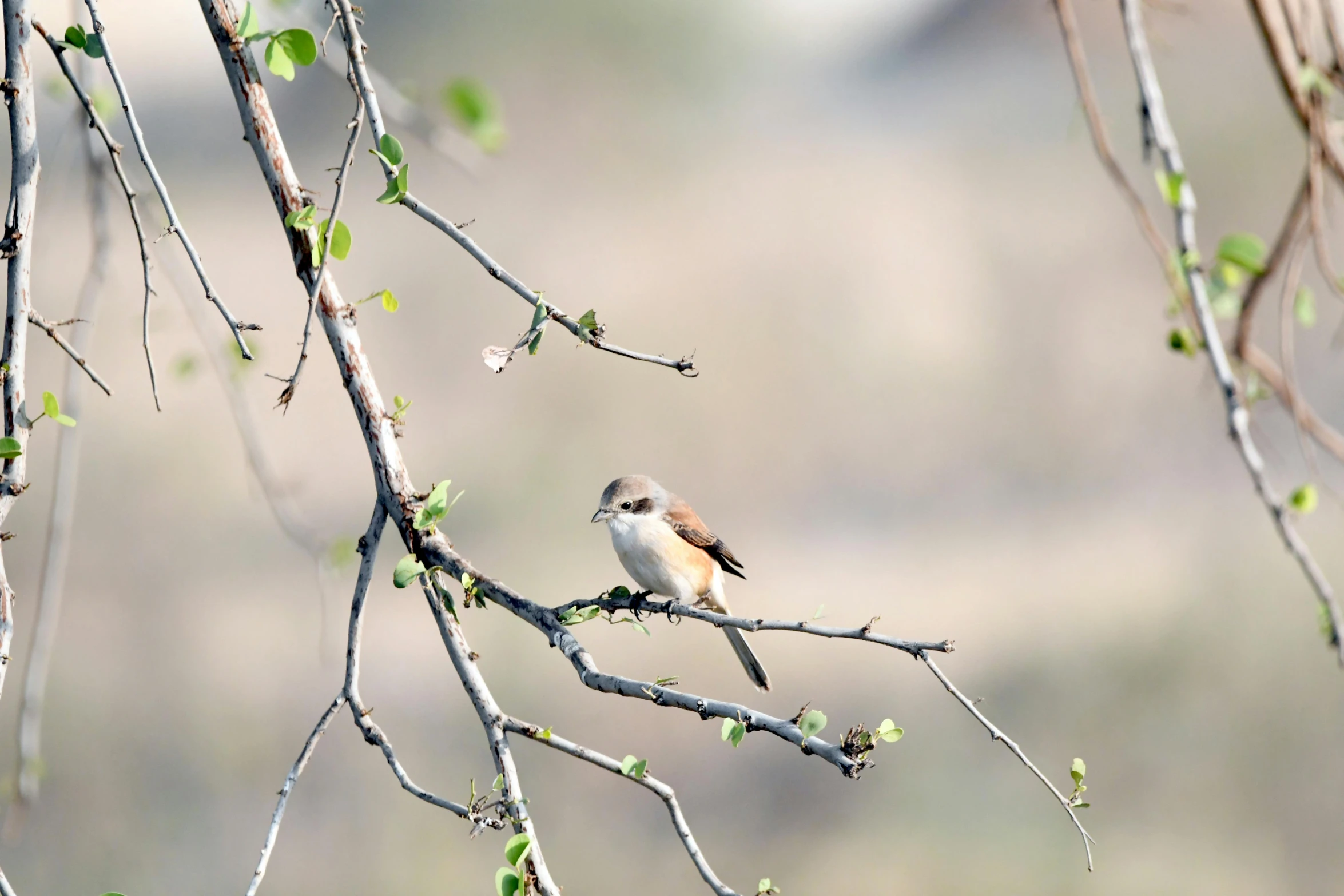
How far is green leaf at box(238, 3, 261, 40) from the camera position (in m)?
1.96

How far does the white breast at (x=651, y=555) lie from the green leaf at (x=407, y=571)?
1.54m

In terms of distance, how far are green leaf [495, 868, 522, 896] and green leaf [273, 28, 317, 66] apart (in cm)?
141

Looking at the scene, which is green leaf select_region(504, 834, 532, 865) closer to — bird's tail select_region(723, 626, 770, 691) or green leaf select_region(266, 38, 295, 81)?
green leaf select_region(266, 38, 295, 81)

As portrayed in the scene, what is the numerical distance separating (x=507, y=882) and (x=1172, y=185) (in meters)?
1.82

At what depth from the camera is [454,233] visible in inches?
73.0

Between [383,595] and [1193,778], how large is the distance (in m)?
7.64

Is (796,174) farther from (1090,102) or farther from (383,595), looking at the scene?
(1090,102)

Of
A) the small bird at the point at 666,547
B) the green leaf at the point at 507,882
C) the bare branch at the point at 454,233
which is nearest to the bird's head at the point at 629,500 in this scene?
the small bird at the point at 666,547

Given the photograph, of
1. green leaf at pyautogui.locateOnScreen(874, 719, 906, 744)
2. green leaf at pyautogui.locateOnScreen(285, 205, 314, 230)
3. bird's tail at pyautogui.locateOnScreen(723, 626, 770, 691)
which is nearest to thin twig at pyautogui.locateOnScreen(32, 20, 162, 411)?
green leaf at pyautogui.locateOnScreen(285, 205, 314, 230)

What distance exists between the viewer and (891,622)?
1042 cm

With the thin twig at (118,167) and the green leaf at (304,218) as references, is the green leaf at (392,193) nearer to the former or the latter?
the green leaf at (304,218)

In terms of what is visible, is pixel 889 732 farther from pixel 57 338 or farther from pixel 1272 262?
pixel 57 338

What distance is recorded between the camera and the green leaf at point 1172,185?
2.12 m

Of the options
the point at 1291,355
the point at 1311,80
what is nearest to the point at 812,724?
the point at 1291,355
